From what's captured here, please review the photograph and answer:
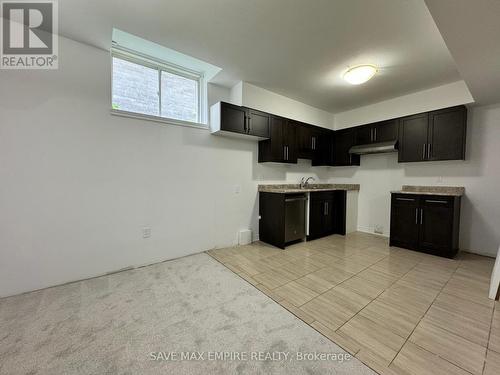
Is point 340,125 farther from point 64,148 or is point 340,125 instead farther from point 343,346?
point 64,148

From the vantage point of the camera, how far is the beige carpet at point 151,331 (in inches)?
50.9

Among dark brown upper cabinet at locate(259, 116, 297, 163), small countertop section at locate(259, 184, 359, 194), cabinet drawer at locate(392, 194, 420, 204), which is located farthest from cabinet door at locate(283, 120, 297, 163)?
cabinet drawer at locate(392, 194, 420, 204)

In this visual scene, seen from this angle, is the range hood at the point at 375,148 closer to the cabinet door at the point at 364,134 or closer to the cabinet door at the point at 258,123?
the cabinet door at the point at 364,134

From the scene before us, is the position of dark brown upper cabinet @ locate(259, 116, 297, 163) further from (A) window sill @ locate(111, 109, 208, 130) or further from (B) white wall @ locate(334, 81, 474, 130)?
(B) white wall @ locate(334, 81, 474, 130)

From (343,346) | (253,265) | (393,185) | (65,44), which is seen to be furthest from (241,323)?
(393,185)

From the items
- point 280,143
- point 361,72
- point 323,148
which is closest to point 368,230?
point 323,148

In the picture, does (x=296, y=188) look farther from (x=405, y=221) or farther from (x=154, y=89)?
(x=154, y=89)

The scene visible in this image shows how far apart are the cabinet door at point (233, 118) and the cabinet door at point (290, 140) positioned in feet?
3.12

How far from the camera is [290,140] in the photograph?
3.93 metres

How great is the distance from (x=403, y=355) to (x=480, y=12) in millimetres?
2487

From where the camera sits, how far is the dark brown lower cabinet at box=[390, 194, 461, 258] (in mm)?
2992

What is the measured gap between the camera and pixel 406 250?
3369 millimetres

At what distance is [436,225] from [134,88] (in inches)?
193

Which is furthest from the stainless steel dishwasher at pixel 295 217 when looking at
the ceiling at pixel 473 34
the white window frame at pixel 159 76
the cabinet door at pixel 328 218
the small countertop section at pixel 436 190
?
the ceiling at pixel 473 34
